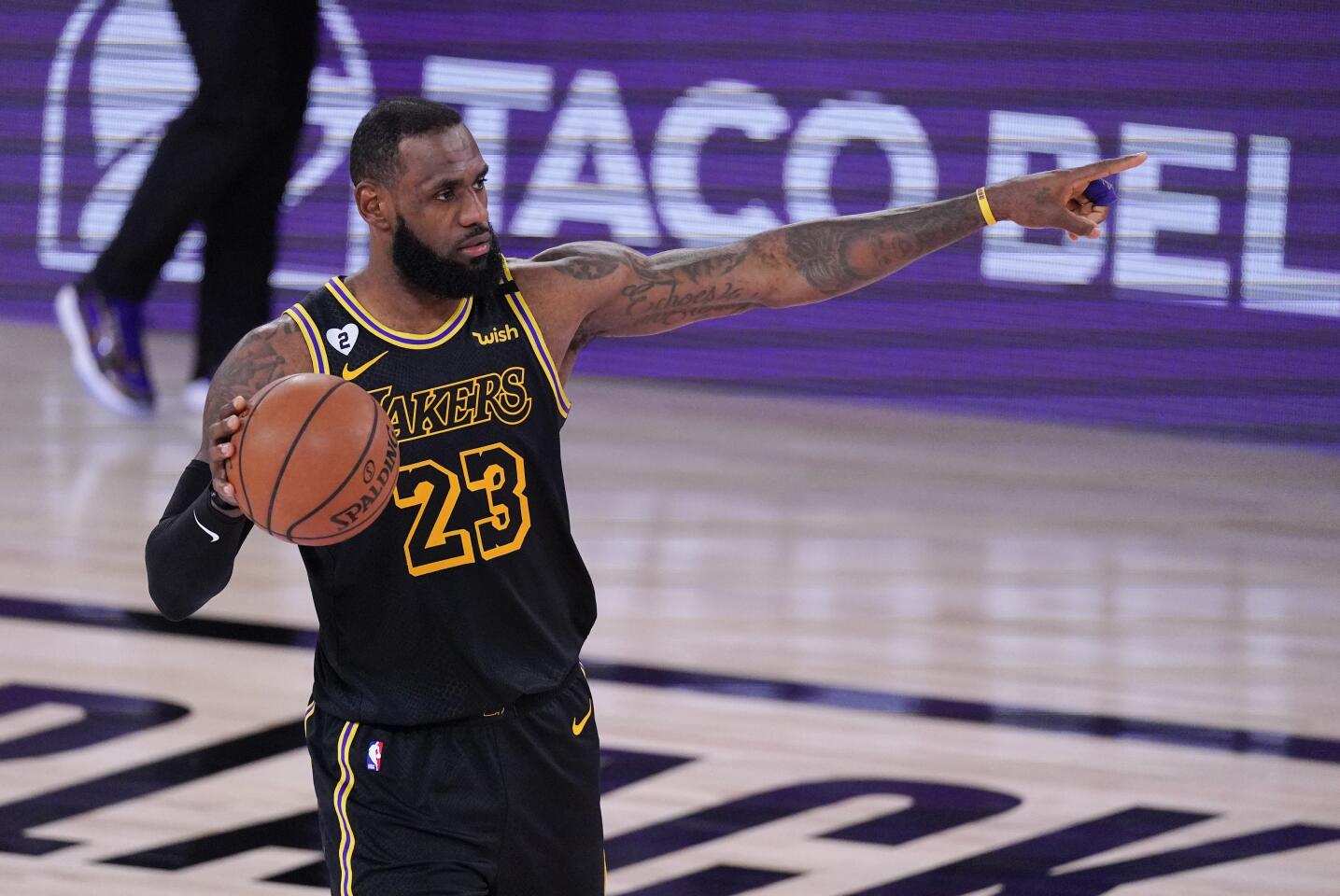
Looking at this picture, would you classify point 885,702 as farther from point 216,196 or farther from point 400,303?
point 216,196

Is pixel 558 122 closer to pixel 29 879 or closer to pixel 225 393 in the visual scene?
pixel 29 879

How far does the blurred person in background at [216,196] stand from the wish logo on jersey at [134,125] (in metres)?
1.29

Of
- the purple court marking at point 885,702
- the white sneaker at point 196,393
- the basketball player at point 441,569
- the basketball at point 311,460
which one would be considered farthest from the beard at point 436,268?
the white sneaker at point 196,393

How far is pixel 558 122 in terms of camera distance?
27.0 ft

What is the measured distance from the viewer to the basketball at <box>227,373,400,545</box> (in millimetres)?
2699

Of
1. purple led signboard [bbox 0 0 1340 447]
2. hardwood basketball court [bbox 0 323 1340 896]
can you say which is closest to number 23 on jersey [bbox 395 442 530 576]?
hardwood basketball court [bbox 0 323 1340 896]

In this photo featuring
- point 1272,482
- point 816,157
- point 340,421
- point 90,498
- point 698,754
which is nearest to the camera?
point 340,421

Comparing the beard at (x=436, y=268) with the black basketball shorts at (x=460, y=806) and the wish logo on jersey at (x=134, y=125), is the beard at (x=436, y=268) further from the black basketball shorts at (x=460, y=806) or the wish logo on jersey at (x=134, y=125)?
the wish logo on jersey at (x=134, y=125)

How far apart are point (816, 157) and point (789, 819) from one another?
426 cm

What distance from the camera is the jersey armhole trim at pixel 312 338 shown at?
9.62 ft

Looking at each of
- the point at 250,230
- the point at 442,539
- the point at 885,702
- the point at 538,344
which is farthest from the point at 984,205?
the point at 250,230

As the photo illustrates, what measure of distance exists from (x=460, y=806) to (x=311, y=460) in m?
0.56

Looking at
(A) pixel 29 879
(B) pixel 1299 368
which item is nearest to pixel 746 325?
(B) pixel 1299 368

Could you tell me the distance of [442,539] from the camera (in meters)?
2.91
